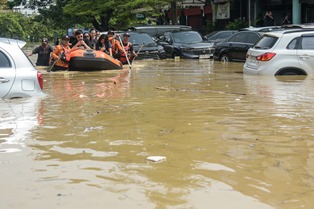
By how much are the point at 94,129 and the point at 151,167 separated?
2.04 m

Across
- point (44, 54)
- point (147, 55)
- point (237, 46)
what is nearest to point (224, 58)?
point (237, 46)

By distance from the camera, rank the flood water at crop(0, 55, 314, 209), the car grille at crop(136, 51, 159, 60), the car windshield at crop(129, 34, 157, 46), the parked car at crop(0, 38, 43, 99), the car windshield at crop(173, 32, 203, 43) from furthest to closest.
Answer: the car windshield at crop(173, 32, 203, 43) → the car windshield at crop(129, 34, 157, 46) → the car grille at crop(136, 51, 159, 60) → the parked car at crop(0, 38, 43, 99) → the flood water at crop(0, 55, 314, 209)

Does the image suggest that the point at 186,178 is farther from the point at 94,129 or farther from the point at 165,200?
the point at 94,129

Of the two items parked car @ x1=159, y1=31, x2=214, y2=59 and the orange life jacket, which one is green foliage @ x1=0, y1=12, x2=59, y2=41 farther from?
the orange life jacket

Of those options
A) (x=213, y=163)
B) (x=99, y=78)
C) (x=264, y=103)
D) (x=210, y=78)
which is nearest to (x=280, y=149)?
(x=213, y=163)

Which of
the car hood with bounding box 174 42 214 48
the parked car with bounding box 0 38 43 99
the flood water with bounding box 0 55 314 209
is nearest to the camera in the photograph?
the flood water with bounding box 0 55 314 209

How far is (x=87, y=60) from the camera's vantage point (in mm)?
17141

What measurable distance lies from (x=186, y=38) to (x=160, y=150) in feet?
62.9

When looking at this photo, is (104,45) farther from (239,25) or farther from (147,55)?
(239,25)

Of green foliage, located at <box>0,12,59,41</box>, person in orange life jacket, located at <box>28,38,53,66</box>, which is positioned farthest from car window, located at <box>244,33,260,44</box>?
green foliage, located at <box>0,12,59,41</box>

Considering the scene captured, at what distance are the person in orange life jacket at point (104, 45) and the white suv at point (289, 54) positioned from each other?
725cm

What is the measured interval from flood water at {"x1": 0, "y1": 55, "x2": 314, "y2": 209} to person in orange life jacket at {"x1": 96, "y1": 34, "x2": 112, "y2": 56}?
8.34 meters

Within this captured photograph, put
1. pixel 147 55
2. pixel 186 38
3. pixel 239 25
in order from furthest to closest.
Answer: pixel 239 25 < pixel 186 38 < pixel 147 55

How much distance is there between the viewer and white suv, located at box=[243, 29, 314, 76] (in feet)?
42.3
